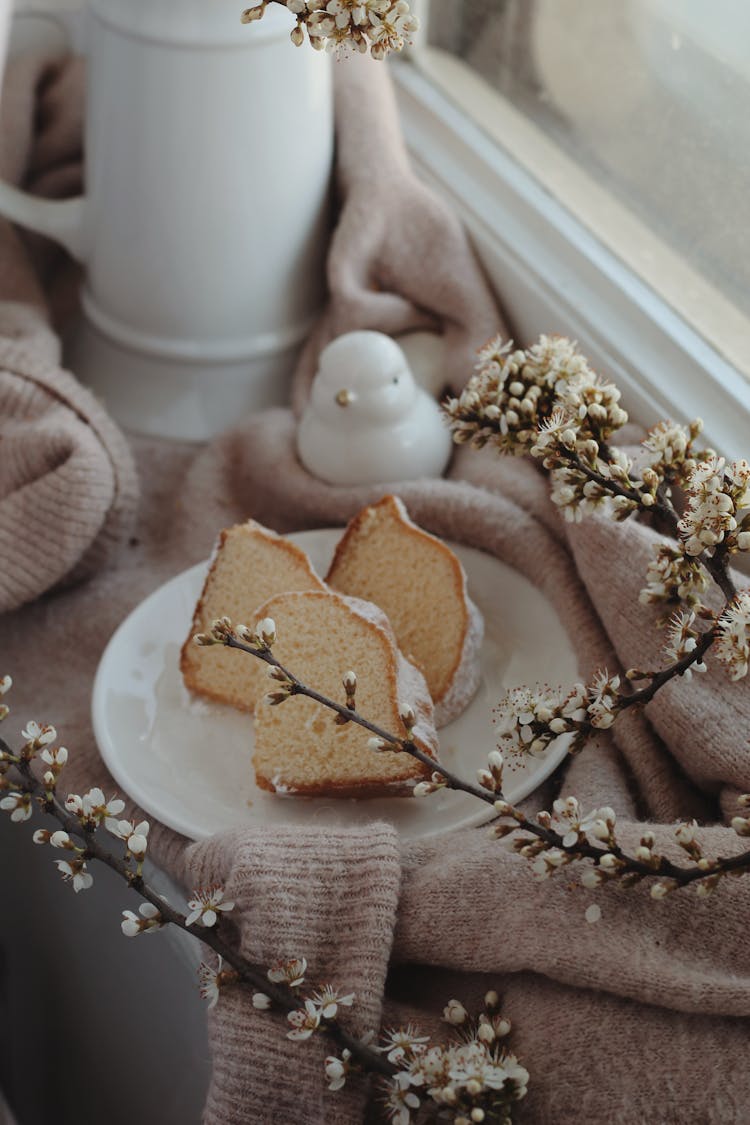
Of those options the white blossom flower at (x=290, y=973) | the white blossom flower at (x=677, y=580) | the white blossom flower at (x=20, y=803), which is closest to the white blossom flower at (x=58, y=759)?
the white blossom flower at (x=20, y=803)

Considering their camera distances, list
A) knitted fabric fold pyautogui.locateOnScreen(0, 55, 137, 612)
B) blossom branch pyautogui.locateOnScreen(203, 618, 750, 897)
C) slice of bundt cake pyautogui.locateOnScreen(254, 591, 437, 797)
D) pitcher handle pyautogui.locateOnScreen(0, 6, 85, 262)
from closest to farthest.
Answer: blossom branch pyautogui.locateOnScreen(203, 618, 750, 897) < slice of bundt cake pyautogui.locateOnScreen(254, 591, 437, 797) < knitted fabric fold pyautogui.locateOnScreen(0, 55, 137, 612) < pitcher handle pyautogui.locateOnScreen(0, 6, 85, 262)

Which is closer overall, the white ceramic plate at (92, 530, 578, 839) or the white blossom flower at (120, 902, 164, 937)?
the white blossom flower at (120, 902, 164, 937)

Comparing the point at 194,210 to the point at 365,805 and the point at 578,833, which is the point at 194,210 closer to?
the point at 365,805

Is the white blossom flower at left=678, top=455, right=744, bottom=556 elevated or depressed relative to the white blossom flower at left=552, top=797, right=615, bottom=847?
elevated

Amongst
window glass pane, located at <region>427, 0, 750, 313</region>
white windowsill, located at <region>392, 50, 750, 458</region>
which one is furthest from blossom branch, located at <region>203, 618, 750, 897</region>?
window glass pane, located at <region>427, 0, 750, 313</region>

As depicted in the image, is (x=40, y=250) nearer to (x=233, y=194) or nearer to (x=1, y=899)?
(x=233, y=194)

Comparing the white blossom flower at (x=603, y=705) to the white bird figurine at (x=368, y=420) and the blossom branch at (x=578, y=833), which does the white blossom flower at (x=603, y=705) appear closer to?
the blossom branch at (x=578, y=833)

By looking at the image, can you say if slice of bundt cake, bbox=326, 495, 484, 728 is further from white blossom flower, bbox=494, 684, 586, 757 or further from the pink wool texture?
white blossom flower, bbox=494, 684, 586, 757
